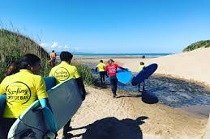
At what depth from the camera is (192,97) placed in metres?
15.9

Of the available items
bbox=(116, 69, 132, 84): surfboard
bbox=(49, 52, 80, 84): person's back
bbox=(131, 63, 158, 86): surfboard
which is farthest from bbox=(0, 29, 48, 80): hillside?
bbox=(131, 63, 158, 86): surfboard

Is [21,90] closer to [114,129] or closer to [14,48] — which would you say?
[114,129]

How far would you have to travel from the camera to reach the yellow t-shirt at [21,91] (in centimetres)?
445

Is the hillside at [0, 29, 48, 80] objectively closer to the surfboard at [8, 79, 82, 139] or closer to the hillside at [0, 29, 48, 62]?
the hillside at [0, 29, 48, 62]

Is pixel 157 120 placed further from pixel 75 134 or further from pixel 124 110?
pixel 75 134

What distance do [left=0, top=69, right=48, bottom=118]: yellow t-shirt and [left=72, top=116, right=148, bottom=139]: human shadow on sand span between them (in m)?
3.09

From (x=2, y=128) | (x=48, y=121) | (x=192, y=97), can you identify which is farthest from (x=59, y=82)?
(x=192, y=97)

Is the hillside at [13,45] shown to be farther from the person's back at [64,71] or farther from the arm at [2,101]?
the arm at [2,101]

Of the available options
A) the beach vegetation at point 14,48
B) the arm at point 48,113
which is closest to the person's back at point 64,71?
the arm at point 48,113

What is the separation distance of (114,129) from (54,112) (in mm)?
2453

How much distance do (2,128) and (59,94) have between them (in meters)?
1.88

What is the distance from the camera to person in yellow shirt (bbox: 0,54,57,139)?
4.46 meters

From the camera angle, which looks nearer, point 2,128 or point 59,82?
point 2,128

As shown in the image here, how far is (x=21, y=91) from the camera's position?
446 centimetres
